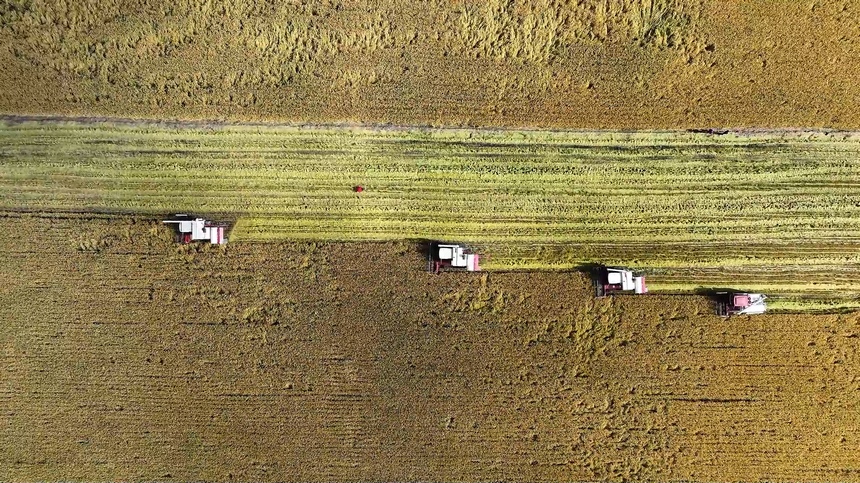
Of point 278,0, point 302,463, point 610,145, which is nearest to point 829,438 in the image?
→ point 610,145

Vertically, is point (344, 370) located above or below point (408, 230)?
below

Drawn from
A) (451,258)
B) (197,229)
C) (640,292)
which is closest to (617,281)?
(640,292)

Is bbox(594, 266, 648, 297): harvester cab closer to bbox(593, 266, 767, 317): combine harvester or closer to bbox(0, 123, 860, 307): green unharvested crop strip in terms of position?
bbox(593, 266, 767, 317): combine harvester

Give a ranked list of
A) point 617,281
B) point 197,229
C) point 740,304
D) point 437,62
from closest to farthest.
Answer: point 740,304 < point 617,281 < point 197,229 < point 437,62

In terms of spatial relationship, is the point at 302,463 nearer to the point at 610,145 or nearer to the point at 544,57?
the point at 610,145

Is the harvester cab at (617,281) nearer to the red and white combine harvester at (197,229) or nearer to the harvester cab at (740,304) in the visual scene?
the harvester cab at (740,304)

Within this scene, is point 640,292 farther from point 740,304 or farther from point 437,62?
point 437,62
